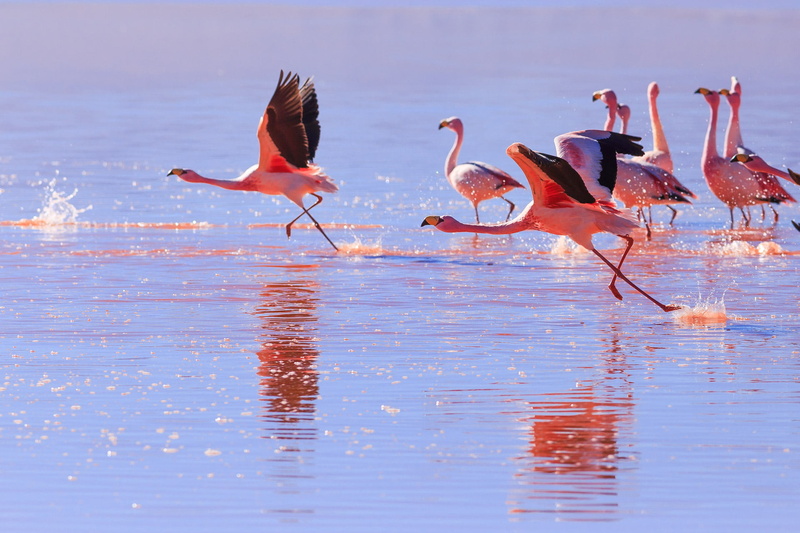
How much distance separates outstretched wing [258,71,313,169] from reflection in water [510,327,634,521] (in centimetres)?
605

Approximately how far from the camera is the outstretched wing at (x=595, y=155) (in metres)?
11.0

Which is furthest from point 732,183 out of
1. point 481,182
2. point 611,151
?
point 611,151

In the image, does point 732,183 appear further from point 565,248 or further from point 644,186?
point 565,248

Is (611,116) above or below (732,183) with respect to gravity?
above

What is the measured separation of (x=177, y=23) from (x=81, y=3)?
1280 inches

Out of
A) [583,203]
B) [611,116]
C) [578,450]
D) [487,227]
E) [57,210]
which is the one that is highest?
→ [611,116]

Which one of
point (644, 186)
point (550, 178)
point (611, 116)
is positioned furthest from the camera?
point (611, 116)

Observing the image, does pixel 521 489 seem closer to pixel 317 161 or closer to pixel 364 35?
pixel 317 161

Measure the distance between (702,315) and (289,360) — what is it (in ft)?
9.11

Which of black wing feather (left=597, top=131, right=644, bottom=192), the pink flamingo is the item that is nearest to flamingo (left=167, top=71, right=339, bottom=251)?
black wing feather (left=597, top=131, right=644, bottom=192)

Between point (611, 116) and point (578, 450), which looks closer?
point (578, 450)

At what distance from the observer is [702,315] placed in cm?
985

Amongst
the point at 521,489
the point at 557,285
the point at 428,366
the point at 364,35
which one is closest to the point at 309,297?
the point at 557,285

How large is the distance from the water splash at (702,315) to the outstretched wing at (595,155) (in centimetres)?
127
